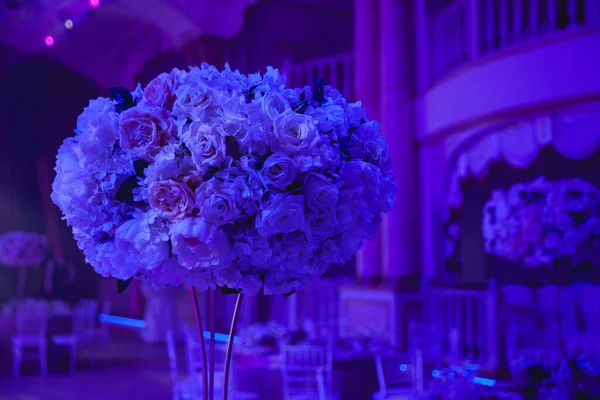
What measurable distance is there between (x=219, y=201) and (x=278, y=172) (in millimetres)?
129

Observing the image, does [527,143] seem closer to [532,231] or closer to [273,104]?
[532,231]

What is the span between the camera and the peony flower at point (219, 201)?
1.30m

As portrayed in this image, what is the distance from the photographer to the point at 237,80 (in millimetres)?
1521

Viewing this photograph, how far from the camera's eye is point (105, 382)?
7605mm

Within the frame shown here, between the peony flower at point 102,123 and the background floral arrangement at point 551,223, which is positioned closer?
the peony flower at point 102,123

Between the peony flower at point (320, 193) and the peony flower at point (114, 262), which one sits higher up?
the peony flower at point (320, 193)

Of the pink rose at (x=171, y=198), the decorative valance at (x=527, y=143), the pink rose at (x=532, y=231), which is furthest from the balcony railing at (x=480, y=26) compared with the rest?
the pink rose at (x=171, y=198)

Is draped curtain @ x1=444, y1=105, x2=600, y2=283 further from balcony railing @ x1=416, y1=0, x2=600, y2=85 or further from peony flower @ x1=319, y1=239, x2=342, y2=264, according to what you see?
peony flower @ x1=319, y1=239, x2=342, y2=264

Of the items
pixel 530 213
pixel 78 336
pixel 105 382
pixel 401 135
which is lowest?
pixel 105 382

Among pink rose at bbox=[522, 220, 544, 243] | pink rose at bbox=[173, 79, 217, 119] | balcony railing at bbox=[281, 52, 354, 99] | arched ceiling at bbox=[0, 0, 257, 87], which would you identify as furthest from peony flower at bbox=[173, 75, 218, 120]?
arched ceiling at bbox=[0, 0, 257, 87]

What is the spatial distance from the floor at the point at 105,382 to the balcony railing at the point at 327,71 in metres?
4.23

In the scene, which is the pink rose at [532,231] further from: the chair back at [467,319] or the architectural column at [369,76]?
the architectural column at [369,76]

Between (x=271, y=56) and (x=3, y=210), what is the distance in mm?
6156

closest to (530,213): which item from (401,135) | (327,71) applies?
(401,135)
